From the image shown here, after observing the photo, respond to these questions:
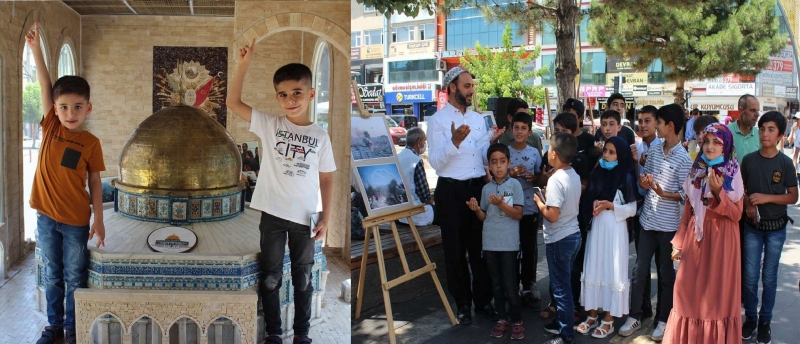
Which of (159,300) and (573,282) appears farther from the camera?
(573,282)

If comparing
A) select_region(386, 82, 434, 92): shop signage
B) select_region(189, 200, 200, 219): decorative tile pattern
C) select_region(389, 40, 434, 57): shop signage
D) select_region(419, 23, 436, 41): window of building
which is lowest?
select_region(189, 200, 200, 219): decorative tile pattern

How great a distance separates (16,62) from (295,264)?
143 cm

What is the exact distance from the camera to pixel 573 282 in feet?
16.2

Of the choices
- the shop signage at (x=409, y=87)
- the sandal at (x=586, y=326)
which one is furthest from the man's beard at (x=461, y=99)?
the shop signage at (x=409, y=87)

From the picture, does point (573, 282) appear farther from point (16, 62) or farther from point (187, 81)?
point (16, 62)

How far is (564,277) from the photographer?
4332 millimetres

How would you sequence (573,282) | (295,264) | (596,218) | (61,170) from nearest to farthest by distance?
(61,170), (295,264), (596,218), (573,282)

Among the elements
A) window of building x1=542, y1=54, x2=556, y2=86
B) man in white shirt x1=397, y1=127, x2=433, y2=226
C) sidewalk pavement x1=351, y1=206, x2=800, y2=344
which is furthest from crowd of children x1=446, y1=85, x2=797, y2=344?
window of building x1=542, y1=54, x2=556, y2=86

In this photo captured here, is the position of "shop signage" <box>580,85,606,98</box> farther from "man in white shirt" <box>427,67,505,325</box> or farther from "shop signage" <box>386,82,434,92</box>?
"man in white shirt" <box>427,67,505,325</box>

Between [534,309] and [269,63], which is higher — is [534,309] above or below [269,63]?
below

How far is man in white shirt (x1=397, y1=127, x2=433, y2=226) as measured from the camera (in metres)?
5.44

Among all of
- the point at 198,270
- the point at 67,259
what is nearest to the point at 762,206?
the point at 198,270

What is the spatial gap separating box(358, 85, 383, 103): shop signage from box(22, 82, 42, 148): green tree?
7.35 feet

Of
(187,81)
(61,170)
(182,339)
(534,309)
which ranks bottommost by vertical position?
(534,309)
